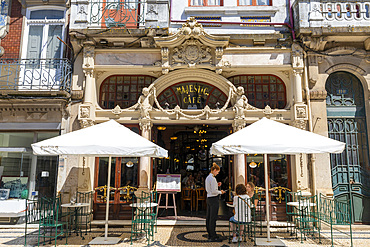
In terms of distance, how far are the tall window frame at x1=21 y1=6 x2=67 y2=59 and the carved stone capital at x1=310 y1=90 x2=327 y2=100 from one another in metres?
8.84

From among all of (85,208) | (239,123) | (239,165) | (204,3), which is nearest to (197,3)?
(204,3)

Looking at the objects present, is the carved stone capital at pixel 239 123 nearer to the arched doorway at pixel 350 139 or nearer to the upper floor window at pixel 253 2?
Result: the arched doorway at pixel 350 139

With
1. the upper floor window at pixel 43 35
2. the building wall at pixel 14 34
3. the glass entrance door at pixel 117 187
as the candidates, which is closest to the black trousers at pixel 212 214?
the glass entrance door at pixel 117 187

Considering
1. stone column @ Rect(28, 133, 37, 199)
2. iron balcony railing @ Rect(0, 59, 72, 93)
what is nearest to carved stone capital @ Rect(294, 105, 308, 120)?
iron balcony railing @ Rect(0, 59, 72, 93)

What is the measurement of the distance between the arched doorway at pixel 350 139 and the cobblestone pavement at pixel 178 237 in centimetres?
103

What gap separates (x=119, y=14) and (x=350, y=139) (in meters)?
8.84

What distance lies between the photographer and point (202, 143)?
626 inches

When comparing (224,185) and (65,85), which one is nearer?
(65,85)

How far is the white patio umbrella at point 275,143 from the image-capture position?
6035 mm

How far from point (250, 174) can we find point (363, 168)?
362cm

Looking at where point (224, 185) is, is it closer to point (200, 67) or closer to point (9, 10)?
point (200, 67)

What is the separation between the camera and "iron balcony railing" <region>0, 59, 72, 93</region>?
10.1 metres

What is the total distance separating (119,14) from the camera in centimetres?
1064

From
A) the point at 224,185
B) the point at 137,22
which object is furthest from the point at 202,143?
the point at 137,22
